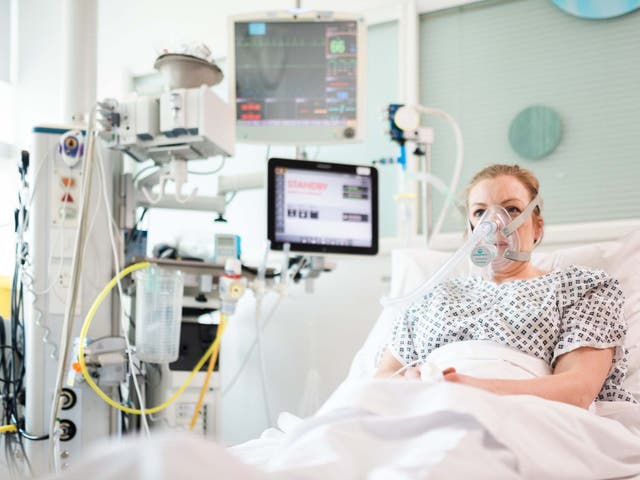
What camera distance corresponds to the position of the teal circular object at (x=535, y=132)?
2.97m

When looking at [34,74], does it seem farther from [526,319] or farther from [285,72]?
[526,319]

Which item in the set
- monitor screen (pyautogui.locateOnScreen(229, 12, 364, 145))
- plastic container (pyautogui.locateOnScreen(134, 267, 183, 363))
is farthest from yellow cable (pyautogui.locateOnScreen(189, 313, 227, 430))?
monitor screen (pyautogui.locateOnScreen(229, 12, 364, 145))

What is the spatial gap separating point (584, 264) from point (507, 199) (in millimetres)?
434

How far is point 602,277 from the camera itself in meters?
1.69

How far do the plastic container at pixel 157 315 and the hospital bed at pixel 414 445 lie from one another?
3.40 feet

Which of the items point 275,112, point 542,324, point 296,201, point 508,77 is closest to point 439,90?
point 508,77

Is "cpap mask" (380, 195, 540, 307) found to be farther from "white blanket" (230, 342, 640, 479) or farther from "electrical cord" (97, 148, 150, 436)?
"electrical cord" (97, 148, 150, 436)

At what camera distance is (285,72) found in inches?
119

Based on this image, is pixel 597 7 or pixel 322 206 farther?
pixel 597 7

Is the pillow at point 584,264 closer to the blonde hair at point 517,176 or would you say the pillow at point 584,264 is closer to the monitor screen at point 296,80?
the blonde hair at point 517,176

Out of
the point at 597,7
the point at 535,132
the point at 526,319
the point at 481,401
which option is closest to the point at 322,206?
the point at 535,132

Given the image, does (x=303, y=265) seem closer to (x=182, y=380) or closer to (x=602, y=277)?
(x=182, y=380)

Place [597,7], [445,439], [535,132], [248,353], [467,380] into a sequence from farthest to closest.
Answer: [248,353], [535,132], [597,7], [467,380], [445,439]

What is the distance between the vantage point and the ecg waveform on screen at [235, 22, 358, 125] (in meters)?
3.02
